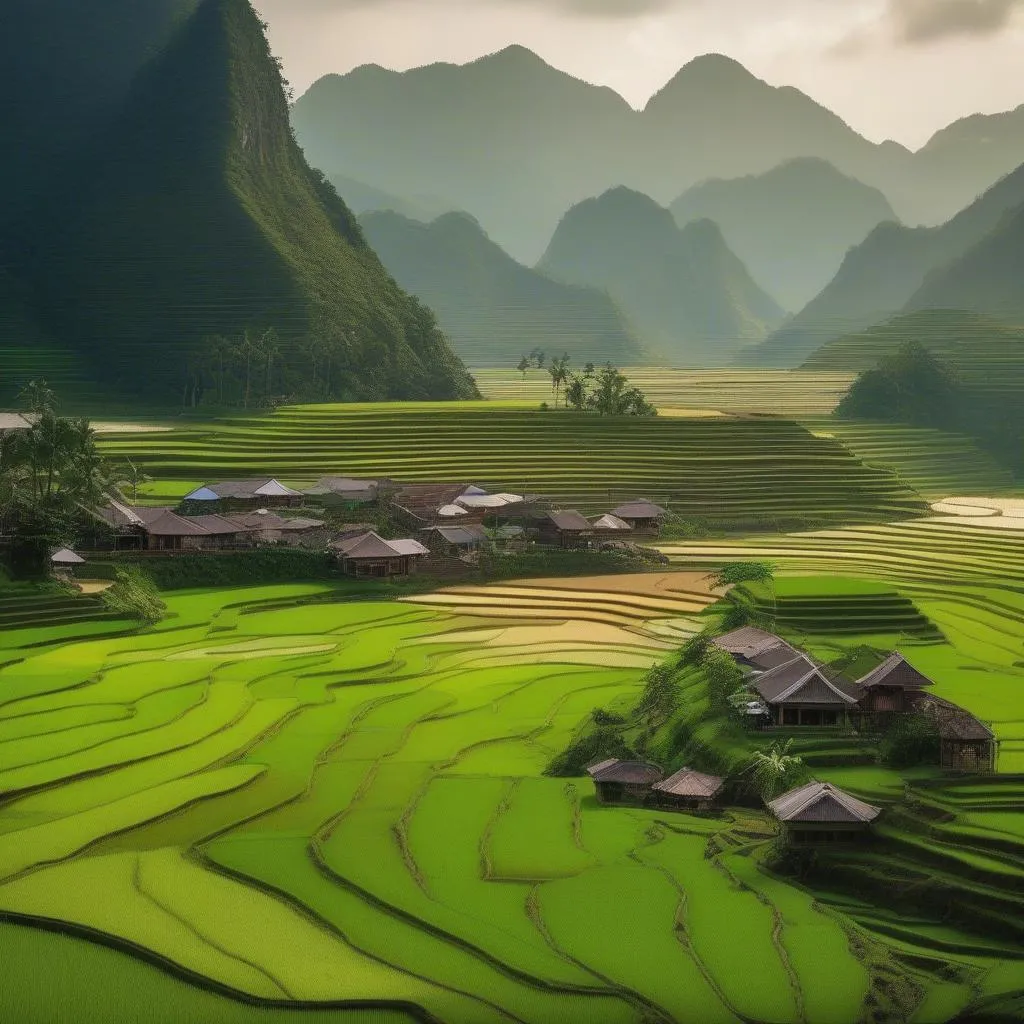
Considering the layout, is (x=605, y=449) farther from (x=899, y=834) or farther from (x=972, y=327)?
(x=972, y=327)

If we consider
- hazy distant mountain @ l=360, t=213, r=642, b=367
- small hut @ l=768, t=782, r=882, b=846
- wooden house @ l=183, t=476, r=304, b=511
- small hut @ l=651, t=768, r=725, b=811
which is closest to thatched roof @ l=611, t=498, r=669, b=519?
wooden house @ l=183, t=476, r=304, b=511

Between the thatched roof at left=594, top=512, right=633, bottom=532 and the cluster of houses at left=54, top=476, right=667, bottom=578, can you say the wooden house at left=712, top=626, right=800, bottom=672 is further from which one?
the thatched roof at left=594, top=512, right=633, bottom=532

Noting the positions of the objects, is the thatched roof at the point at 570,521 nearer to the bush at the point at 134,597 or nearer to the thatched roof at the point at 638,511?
the thatched roof at the point at 638,511

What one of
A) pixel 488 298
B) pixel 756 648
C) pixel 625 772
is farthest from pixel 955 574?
pixel 488 298

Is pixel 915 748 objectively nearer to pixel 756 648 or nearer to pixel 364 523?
pixel 756 648

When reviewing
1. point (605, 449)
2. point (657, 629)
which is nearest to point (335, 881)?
point (657, 629)

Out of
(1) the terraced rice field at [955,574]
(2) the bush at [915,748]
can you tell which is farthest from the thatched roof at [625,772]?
(1) the terraced rice field at [955,574]
